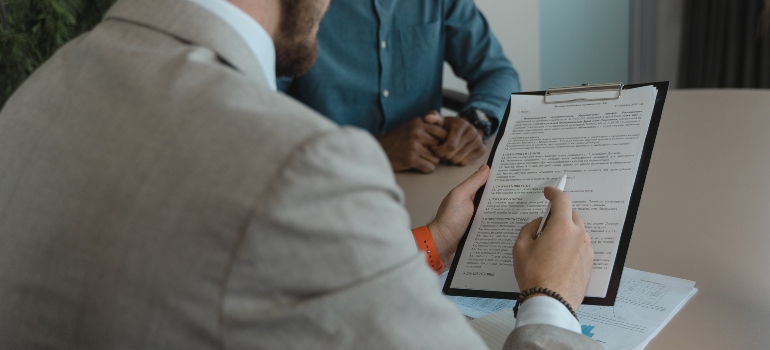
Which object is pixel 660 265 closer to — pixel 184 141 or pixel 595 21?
pixel 184 141

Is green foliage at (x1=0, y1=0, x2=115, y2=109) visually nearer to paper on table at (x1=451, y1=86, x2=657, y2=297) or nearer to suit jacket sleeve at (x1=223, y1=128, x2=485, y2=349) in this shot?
paper on table at (x1=451, y1=86, x2=657, y2=297)

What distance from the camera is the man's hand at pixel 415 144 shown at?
1490 mm

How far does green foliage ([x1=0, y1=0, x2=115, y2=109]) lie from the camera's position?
1.71 metres

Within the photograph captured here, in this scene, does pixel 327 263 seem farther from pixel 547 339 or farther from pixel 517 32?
pixel 517 32

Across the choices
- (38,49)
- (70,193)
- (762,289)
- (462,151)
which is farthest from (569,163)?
(38,49)

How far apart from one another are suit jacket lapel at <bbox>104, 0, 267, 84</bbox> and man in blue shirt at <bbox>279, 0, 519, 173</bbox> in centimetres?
107

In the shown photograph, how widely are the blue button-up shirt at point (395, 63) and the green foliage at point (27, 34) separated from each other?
56 centimetres

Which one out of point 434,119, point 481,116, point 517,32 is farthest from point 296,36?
point 517,32

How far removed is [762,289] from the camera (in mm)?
941

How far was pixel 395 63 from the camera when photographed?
6.21 feet

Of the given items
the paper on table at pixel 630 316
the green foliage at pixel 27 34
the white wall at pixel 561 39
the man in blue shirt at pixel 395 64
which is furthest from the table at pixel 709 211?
the white wall at pixel 561 39

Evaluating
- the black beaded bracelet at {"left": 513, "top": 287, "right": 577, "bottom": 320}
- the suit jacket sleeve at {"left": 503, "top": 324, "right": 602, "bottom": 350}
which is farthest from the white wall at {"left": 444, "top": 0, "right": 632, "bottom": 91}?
the suit jacket sleeve at {"left": 503, "top": 324, "right": 602, "bottom": 350}

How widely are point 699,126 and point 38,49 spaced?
5.12 feet

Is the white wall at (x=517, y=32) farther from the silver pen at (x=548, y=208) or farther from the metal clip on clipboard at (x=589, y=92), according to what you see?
the silver pen at (x=548, y=208)
